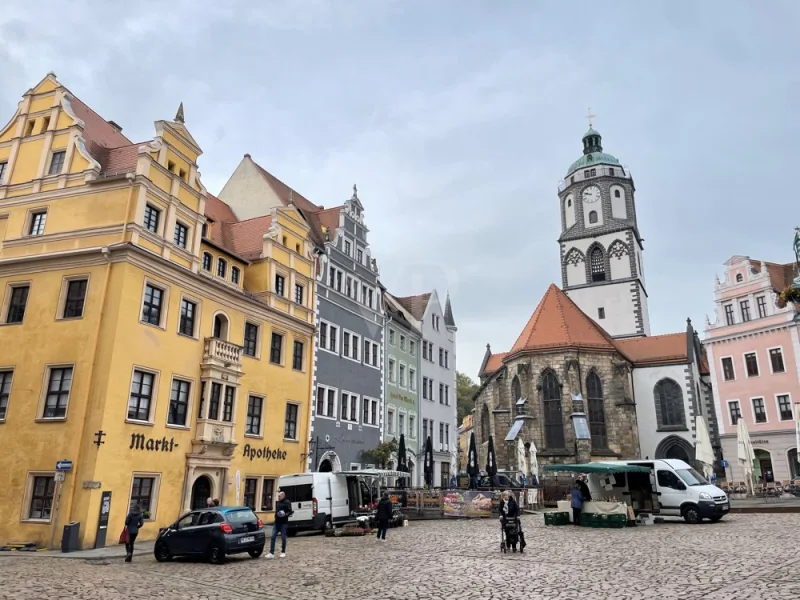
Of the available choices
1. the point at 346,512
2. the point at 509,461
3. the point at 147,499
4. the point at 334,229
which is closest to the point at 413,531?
the point at 346,512

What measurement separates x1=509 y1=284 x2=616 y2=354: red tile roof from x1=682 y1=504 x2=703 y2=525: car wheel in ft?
81.0

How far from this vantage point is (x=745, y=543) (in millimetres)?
15344

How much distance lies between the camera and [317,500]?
22781mm

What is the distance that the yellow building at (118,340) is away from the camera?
20.0 meters

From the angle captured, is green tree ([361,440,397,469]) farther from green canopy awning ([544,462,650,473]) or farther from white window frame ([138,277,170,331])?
white window frame ([138,277,170,331])

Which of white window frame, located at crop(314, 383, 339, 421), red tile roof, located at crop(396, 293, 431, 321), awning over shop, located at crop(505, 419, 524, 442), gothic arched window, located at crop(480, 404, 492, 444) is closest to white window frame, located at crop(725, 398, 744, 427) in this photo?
awning over shop, located at crop(505, 419, 524, 442)

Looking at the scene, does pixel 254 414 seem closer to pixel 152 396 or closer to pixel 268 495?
pixel 268 495

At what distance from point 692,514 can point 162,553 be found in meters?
17.7

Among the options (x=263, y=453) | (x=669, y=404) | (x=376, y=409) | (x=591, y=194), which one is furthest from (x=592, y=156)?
(x=263, y=453)

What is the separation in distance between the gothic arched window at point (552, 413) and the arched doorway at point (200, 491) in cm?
2820

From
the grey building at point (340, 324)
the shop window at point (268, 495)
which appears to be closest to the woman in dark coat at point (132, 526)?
the shop window at point (268, 495)

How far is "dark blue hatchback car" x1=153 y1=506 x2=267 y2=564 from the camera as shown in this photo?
15.4 meters

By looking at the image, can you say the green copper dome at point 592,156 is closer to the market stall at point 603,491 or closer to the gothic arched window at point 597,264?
the gothic arched window at point 597,264

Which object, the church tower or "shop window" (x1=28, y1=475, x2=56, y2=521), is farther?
the church tower
